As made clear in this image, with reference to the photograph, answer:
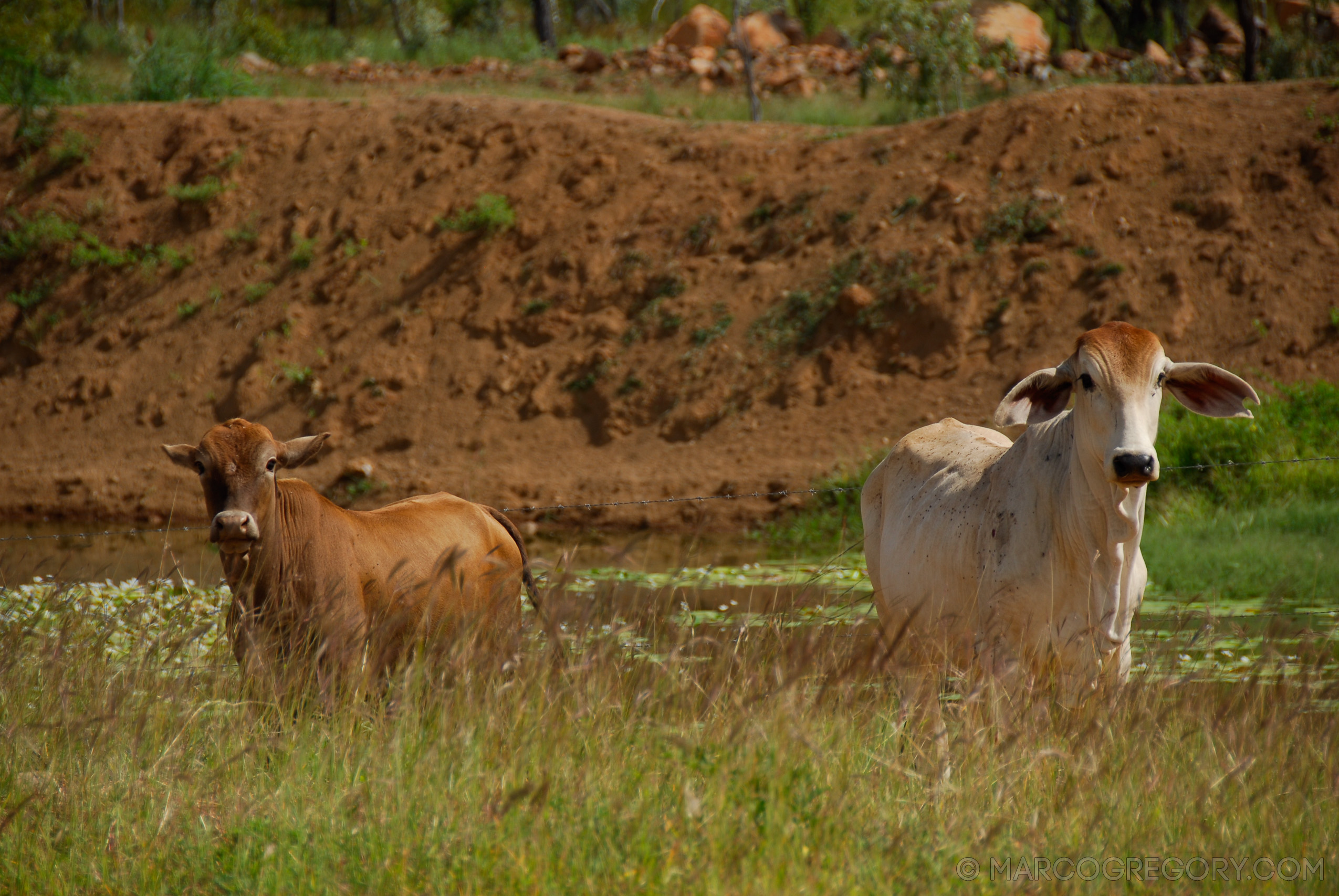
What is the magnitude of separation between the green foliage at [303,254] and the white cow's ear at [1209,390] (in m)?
16.3

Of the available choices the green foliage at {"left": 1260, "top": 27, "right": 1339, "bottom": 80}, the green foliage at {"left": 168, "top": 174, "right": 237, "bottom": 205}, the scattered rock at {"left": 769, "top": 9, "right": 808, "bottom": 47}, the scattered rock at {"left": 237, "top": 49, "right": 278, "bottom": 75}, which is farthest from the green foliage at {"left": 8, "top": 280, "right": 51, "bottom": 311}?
the green foliage at {"left": 1260, "top": 27, "right": 1339, "bottom": 80}

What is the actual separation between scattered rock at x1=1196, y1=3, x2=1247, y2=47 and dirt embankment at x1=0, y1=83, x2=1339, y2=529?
11.8 m

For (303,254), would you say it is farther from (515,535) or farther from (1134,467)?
(1134,467)

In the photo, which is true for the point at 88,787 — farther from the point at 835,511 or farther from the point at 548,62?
the point at 548,62

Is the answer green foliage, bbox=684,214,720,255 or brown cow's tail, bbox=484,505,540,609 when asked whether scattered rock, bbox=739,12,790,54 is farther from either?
brown cow's tail, bbox=484,505,540,609

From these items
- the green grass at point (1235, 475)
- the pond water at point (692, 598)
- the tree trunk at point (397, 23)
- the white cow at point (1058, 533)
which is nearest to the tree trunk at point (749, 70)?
the green grass at point (1235, 475)

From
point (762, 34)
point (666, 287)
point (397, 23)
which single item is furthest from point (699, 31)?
point (666, 287)

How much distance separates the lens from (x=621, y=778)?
388 centimetres

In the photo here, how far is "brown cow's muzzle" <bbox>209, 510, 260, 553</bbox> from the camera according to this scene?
18.0 ft

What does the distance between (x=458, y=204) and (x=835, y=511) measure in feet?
29.7

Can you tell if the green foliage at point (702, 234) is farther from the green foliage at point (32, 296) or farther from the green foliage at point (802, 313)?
the green foliage at point (32, 296)

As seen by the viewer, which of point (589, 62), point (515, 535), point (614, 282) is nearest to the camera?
point (515, 535)

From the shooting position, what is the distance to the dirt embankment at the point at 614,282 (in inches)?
594

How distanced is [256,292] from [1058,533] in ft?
53.5
